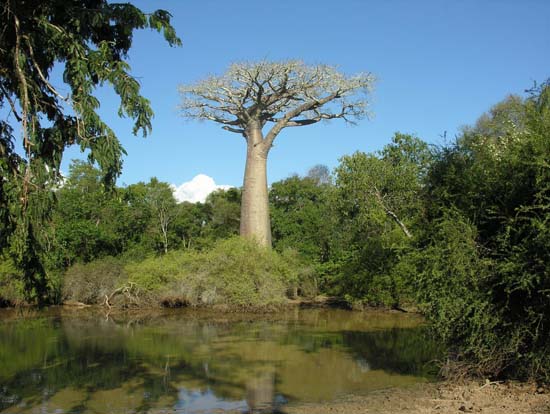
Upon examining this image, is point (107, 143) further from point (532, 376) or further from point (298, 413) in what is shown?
point (532, 376)

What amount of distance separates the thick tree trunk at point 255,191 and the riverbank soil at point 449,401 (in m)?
13.1

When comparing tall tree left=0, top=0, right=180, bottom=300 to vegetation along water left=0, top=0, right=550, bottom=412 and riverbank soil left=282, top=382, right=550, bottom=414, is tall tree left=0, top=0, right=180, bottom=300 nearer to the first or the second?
vegetation along water left=0, top=0, right=550, bottom=412

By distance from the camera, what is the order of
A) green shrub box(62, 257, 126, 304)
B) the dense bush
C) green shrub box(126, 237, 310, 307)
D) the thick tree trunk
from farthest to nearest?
green shrub box(62, 257, 126, 304) → the thick tree trunk → green shrub box(126, 237, 310, 307) → the dense bush

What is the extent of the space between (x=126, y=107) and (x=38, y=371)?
639cm

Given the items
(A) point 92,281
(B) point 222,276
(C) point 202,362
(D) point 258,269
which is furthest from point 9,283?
(C) point 202,362

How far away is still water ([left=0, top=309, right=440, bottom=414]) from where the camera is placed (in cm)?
766

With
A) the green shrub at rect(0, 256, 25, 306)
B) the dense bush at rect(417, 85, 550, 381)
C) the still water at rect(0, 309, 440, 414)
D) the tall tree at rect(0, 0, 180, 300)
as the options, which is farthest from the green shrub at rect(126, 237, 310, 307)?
the tall tree at rect(0, 0, 180, 300)

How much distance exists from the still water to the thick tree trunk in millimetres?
4395

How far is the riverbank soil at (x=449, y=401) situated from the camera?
602cm

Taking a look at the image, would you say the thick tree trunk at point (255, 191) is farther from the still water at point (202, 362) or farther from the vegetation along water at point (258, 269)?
the still water at point (202, 362)

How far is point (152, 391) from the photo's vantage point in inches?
318

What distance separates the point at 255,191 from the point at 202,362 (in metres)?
10.9

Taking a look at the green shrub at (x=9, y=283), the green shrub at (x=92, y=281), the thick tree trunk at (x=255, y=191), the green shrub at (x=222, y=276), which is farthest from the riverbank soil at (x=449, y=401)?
the green shrub at (x=9, y=283)

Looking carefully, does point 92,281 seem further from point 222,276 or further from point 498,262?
point 498,262
